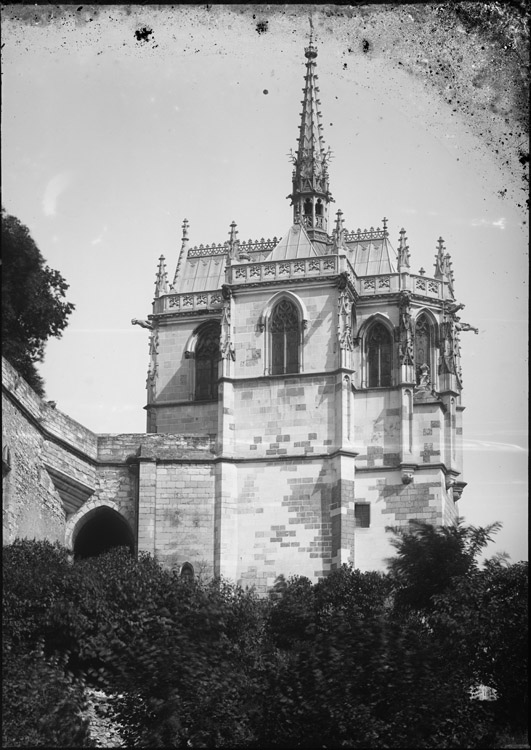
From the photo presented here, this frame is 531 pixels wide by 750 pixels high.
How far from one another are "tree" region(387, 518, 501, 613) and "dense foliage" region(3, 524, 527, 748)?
0.08m

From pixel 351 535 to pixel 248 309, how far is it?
7912 mm

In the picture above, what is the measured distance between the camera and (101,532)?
5259 centimetres

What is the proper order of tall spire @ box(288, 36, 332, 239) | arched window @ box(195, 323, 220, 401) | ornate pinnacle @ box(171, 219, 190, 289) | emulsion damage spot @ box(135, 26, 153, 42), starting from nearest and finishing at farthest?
emulsion damage spot @ box(135, 26, 153, 42)
arched window @ box(195, 323, 220, 401)
tall spire @ box(288, 36, 332, 239)
ornate pinnacle @ box(171, 219, 190, 289)

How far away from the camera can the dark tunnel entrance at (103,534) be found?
2045 inches

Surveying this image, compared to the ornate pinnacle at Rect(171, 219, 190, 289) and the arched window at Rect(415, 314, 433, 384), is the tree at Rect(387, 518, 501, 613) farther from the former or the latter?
the ornate pinnacle at Rect(171, 219, 190, 289)

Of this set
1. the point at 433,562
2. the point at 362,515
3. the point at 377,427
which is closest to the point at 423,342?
the point at 377,427

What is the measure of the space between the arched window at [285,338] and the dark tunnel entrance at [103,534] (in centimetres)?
672

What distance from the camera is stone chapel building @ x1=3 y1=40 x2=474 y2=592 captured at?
5222 cm

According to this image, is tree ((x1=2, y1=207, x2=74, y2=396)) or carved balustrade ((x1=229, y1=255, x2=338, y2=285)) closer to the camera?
tree ((x1=2, y1=207, x2=74, y2=396))

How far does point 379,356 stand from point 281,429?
4.82m

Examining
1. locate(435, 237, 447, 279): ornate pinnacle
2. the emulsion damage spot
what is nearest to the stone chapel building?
locate(435, 237, 447, 279): ornate pinnacle

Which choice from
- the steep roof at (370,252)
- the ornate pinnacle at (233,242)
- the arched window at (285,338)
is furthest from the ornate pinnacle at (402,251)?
the ornate pinnacle at (233,242)

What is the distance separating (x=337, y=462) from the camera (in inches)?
2103

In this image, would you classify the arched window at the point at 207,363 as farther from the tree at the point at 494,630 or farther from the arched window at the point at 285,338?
the tree at the point at 494,630
